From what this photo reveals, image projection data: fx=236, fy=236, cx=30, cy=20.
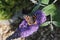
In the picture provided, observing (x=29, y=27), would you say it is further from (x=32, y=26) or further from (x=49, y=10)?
(x=49, y=10)

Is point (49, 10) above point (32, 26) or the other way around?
above

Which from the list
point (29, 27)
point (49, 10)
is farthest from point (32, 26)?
point (49, 10)

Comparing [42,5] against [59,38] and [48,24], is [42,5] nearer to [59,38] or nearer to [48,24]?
[48,24]

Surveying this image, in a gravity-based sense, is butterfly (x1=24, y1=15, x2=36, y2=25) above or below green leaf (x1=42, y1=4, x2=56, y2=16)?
below

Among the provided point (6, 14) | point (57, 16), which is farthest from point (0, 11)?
point (57, 16)

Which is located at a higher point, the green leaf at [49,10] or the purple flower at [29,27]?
the green leaf at [49,10]

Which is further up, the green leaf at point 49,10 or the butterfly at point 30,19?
the green leaf at point 49,10

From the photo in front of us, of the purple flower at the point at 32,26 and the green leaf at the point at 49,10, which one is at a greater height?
the green leaf at the point at 49,10

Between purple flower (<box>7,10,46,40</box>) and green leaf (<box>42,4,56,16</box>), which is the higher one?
green leaf (<box>42,4,56,16</box>)
